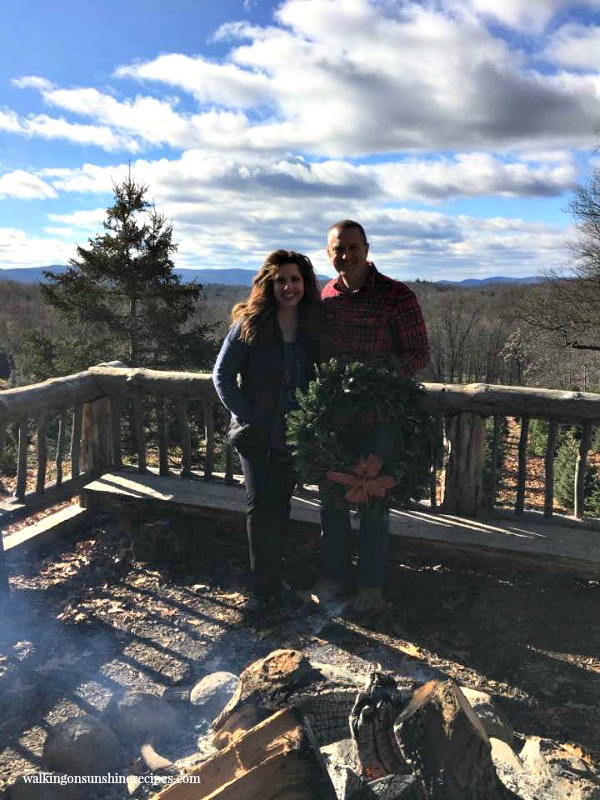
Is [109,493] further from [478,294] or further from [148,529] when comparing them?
[478,294]

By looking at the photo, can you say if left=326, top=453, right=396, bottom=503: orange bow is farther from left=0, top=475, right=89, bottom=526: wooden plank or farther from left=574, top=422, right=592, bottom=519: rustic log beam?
left=0, top=475, right=89, bottom=526: wooden plank

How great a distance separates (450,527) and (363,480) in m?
1.14

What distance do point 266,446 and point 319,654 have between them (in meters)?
1.12

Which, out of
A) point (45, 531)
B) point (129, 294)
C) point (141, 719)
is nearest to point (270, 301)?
point (141, 719)

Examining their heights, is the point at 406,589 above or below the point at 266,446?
→ below

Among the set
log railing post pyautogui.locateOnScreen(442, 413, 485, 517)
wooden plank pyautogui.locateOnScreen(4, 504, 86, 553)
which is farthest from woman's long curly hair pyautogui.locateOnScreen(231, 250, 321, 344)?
wooden plank pyautogui.locateOnScreen(4, 504, 86, 553)

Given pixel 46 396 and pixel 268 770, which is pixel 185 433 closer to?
pixel 46 396

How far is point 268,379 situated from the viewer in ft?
11.0

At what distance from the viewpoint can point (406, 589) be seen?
153 inches

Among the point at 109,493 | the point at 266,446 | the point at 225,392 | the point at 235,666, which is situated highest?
the point at 225,392

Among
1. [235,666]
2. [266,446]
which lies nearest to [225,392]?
[266,446]

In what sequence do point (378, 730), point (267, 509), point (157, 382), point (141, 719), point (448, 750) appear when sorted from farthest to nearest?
point (157, 382) < point (267, 509) < point (141, 719) < point (378, 730) < point (448, 750)

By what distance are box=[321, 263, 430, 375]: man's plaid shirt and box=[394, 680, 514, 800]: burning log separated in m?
1.79

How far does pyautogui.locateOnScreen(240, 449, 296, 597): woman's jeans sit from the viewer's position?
3.47 m
